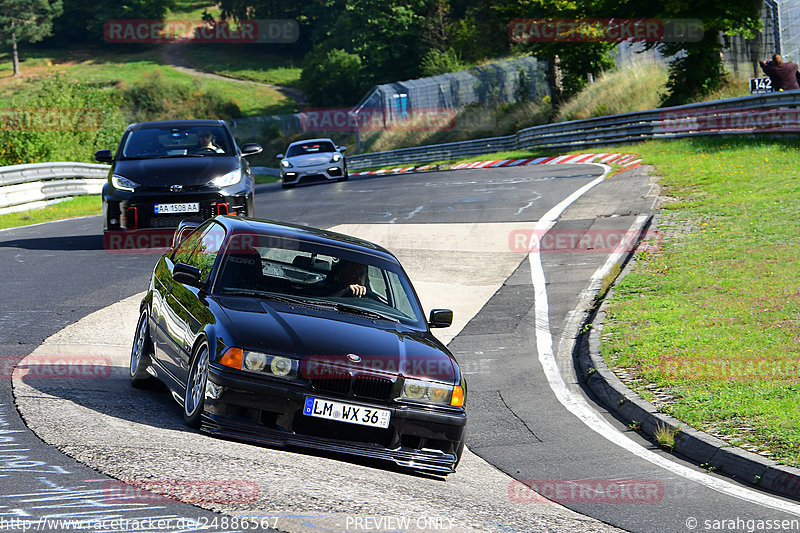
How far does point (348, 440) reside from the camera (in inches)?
255

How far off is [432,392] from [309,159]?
1046 inches

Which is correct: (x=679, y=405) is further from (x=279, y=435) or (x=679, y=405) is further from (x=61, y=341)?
(x=61, y=341)

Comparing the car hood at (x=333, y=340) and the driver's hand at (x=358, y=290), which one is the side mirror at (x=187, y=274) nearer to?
the car hood at (x=333, y=340)

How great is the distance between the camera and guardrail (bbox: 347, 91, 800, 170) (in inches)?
1003

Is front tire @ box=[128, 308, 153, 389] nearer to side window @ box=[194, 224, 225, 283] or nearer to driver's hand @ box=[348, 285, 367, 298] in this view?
side window @ box=[194, 224, 225, 283]

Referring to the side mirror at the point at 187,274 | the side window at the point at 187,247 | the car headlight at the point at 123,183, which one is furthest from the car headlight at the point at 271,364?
the car headlight at the point at 123,183

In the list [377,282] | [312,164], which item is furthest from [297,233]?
[312,164]

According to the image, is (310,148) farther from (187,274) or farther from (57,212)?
(187,274)

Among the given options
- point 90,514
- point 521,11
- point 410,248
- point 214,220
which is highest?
point 521,11

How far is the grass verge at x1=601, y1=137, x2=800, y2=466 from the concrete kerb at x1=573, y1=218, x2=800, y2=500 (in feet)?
0.40

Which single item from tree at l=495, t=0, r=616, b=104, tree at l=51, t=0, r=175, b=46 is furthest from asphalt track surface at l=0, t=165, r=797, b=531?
tree at l=51, t=0, r=175, b=46

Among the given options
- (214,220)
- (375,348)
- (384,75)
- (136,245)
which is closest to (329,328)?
(375,348)

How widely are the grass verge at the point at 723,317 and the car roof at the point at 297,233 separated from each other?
2.83 meters

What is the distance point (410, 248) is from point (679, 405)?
908 cm
